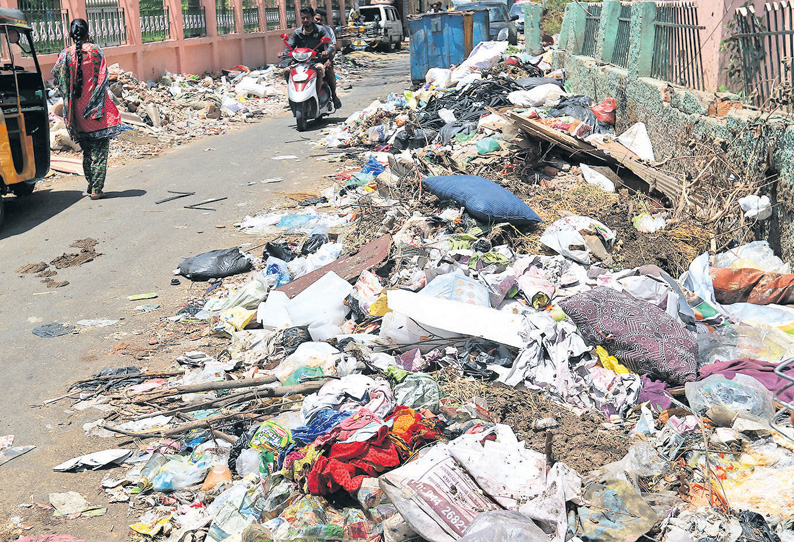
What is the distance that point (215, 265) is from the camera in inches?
234

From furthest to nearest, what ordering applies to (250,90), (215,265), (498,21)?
(498,21) < (250,90) < (215,265)

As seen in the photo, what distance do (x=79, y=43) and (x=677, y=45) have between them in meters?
6.28

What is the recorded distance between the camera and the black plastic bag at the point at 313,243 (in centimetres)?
616

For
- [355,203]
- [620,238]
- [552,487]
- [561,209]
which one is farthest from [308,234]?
[552,487]

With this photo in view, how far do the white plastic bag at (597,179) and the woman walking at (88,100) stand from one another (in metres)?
5.26

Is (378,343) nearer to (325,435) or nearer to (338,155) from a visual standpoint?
(325,435)

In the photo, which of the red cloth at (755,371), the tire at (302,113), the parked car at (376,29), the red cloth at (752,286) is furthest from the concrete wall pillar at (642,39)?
the parked car at (376,29)

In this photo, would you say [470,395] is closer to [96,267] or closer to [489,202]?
[489,202]

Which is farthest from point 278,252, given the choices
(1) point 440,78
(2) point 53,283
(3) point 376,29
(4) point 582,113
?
(3) point 376,29

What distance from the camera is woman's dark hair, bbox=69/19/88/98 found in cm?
764

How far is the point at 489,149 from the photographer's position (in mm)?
7809

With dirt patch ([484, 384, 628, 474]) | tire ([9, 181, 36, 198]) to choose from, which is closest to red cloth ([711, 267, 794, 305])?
dirt patch ([484, 384, 628, 474])

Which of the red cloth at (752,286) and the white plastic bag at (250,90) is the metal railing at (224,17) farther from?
the red cloth at (752,286)

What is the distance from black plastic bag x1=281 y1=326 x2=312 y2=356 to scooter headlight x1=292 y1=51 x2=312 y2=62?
25.4 ft
